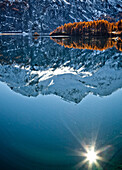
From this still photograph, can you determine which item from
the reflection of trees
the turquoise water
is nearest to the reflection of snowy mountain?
the turquoise water

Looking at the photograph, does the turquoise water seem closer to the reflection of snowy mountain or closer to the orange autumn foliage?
the reflection of snowy mountain

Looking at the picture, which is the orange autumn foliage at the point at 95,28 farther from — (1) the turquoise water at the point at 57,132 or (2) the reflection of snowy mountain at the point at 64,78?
(1) the turquoise water at the point at 57,132

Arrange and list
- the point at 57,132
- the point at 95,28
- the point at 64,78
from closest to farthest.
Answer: the point at 57,132 < the point at 64,78 < the point at 95,28

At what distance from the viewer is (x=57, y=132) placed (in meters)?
7.26

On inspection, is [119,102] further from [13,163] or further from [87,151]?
[13,163]

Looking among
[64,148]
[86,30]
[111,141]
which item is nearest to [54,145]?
[64,148]

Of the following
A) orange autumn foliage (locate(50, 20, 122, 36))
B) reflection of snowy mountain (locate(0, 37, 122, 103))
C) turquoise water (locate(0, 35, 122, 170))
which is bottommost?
turquoise water (locate(0, 35, 122, 170))

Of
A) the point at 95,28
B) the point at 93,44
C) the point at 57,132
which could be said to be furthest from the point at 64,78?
the point at 95,28

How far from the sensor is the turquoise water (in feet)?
19.0

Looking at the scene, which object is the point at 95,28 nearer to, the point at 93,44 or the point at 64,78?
the point at 93,44

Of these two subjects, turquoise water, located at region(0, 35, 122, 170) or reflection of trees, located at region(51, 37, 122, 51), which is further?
reflection of trees, located at region(51, 37, 122, 51)

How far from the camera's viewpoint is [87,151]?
6.04 meters

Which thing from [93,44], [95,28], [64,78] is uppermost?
[95,28]

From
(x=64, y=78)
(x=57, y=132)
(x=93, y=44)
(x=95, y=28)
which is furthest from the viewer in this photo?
(x=95, y=28)
